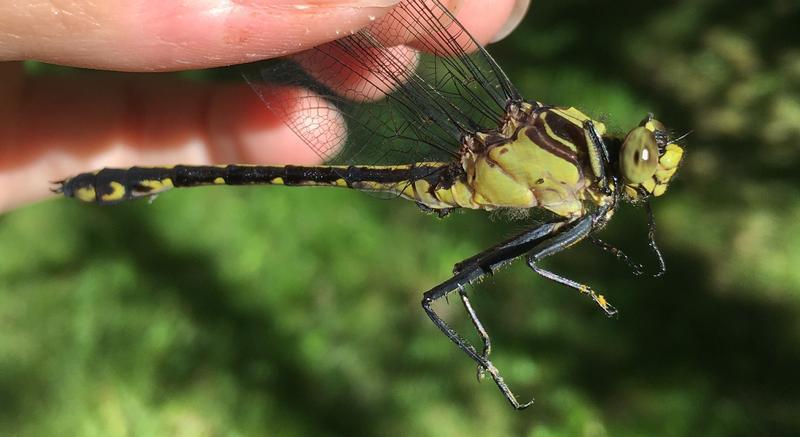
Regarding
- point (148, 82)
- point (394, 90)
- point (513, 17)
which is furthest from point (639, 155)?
point (148, 82)

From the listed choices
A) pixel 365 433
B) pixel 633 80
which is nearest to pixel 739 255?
A: pixel 633 80

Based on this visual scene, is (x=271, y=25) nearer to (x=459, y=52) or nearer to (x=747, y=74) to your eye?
(x=459, y=52)

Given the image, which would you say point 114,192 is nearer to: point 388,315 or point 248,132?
point 248,132

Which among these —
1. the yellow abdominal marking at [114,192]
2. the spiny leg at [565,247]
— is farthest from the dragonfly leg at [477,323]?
the yellow abdominal marking at [114,192]

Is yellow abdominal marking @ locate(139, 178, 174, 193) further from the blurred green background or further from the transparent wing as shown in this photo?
the blurred green background

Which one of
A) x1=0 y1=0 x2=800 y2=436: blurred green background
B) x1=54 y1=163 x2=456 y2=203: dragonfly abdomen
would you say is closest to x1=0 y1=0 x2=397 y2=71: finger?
x1=54 y1=163 x2=456 y2=203: dragonfly abdomen

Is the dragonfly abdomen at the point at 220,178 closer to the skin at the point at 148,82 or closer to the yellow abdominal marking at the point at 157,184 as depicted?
the yellow abdominal marking at the point at 157,184

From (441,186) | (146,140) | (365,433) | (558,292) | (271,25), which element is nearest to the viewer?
(271,25)
